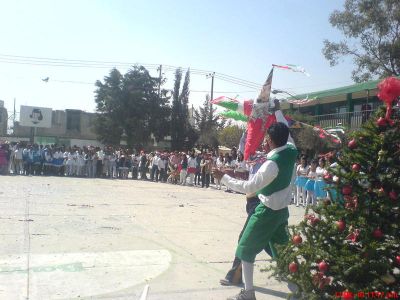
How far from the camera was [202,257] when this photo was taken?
21.5ft

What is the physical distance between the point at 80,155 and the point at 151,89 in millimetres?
17505

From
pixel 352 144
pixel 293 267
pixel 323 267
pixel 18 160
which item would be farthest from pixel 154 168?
pixel 323 267

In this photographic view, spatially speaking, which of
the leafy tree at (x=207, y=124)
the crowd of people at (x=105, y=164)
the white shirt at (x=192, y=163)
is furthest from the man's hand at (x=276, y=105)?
the leafy tree at (x=207, y=124)

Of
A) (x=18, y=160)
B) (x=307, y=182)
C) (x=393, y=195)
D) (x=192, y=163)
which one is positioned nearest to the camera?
(x=393, y=195)

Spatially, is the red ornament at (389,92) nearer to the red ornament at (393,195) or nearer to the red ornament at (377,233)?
the red ornament at (393,195)

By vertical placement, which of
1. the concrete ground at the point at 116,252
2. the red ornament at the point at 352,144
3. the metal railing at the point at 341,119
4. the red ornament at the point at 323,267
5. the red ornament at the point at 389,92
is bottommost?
the concrete ground at the point at 116,252

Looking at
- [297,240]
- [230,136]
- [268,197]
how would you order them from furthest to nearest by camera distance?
[230,136] → [268,197] → [297,240]

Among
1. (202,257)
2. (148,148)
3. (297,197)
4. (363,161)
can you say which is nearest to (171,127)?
(148,148)

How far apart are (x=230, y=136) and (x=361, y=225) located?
31.4 metres

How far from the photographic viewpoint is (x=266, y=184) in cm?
449

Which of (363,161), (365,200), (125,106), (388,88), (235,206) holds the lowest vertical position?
(235,206)

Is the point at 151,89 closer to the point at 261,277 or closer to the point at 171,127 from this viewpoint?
the point at 171,127

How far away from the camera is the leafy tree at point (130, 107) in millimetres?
39062

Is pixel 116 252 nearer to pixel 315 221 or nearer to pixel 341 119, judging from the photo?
pixel 315 221
